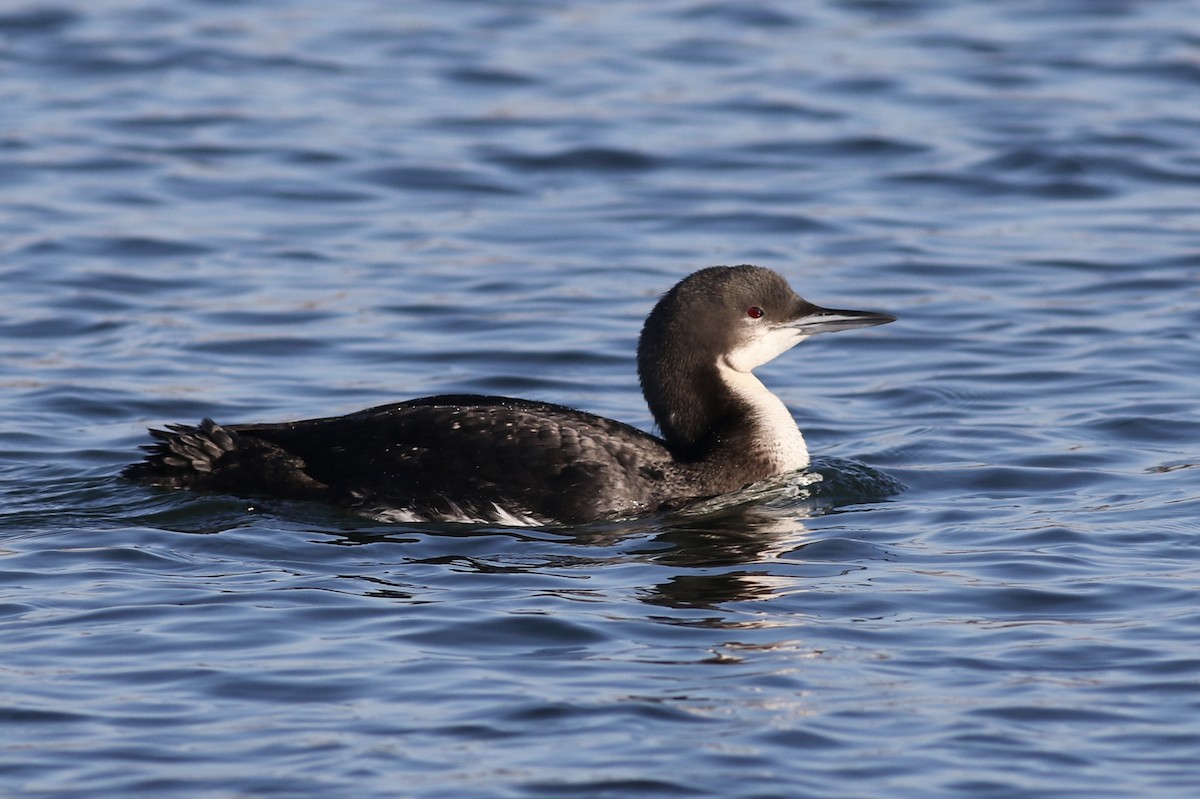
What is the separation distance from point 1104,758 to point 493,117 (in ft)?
34.8

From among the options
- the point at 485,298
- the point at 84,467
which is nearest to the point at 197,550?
the point at 84,467

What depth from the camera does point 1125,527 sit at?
7.73 meters

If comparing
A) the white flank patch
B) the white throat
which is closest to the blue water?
the white flank patch

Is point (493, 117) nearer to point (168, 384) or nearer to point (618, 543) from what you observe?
point (168, 384)

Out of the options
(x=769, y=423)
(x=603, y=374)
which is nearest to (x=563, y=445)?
(x=769, y=423)

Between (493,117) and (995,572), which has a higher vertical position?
(493,117)

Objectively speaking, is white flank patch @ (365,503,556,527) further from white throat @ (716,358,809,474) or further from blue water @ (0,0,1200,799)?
white throat @ (716,358,809,474)

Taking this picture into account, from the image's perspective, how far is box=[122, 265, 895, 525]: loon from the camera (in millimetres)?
7746

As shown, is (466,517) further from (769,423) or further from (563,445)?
(769,423)

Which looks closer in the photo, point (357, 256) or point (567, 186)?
point (357, 256)

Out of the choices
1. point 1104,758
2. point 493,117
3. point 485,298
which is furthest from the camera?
point 493,117

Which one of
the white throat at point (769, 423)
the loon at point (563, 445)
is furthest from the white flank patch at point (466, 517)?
the white throat at point (769, 423)

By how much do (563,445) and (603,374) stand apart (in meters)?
2.64

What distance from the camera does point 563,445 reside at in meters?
7.80
